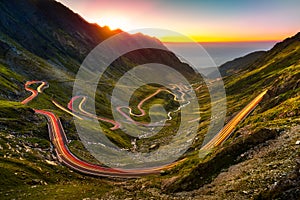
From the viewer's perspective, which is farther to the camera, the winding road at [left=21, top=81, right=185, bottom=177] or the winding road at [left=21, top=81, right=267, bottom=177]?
the winding road at [left=21, top=81, right=267, bottom=177]

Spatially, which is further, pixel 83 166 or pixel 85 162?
pixel 85 162

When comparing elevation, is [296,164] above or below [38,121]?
above

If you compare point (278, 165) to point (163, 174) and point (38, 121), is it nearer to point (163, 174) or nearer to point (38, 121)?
point (163, 174)

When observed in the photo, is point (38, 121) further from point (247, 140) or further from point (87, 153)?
point (247, 140)

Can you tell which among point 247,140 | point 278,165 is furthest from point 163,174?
point 278,165

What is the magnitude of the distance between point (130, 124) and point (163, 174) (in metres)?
104

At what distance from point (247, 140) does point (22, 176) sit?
50520mm

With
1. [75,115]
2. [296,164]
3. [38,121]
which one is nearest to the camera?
[296,164]

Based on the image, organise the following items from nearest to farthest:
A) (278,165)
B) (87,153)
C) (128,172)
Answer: (278,165), (128,172), (87,153)

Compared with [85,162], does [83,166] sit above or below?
above

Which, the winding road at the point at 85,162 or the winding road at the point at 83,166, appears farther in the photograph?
the winding road at the point at 85,162

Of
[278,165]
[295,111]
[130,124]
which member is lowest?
[130,124]

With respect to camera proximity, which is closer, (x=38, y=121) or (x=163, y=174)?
(x=163, y=174)

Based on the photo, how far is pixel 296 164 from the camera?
37.6m
